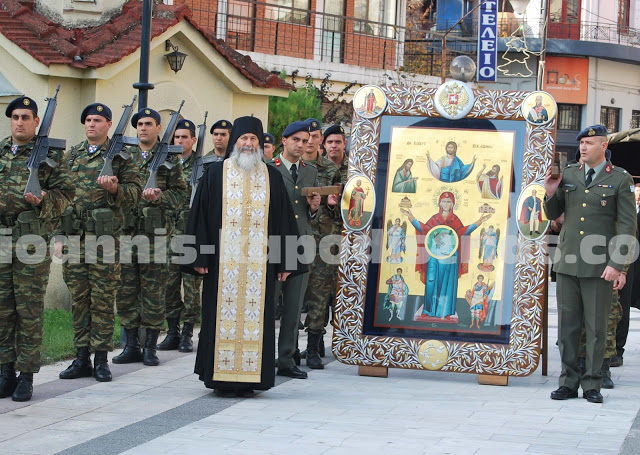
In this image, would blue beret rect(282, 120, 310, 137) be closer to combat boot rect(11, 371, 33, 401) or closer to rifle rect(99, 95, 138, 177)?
rifle rect(99, 95, 138, 177)

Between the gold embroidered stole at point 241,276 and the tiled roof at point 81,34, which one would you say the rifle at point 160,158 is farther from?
the tiled roof at point 81,34

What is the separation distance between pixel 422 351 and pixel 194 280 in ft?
8.95

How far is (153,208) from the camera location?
9656 millimetres

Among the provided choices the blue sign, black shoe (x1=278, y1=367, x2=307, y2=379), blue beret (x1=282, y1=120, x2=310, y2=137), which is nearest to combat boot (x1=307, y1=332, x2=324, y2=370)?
black shoe (x1=278, y1=367, x2=307, y2=379)

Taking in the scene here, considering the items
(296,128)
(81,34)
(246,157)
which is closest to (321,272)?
(296,128)

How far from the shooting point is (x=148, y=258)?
377 inches

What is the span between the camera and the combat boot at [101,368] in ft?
28.1

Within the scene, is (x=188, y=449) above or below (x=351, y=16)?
below

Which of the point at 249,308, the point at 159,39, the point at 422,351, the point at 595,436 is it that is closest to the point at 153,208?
the point at 249,308

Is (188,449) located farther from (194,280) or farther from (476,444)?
(194,280)

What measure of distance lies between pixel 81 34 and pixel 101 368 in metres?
5.06

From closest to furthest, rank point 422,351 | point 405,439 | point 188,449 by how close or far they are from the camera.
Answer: point 188,449 → point 405,439 → point 422,351

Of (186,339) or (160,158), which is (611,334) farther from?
(160,158)

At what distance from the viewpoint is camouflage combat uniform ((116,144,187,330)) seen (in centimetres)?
957
